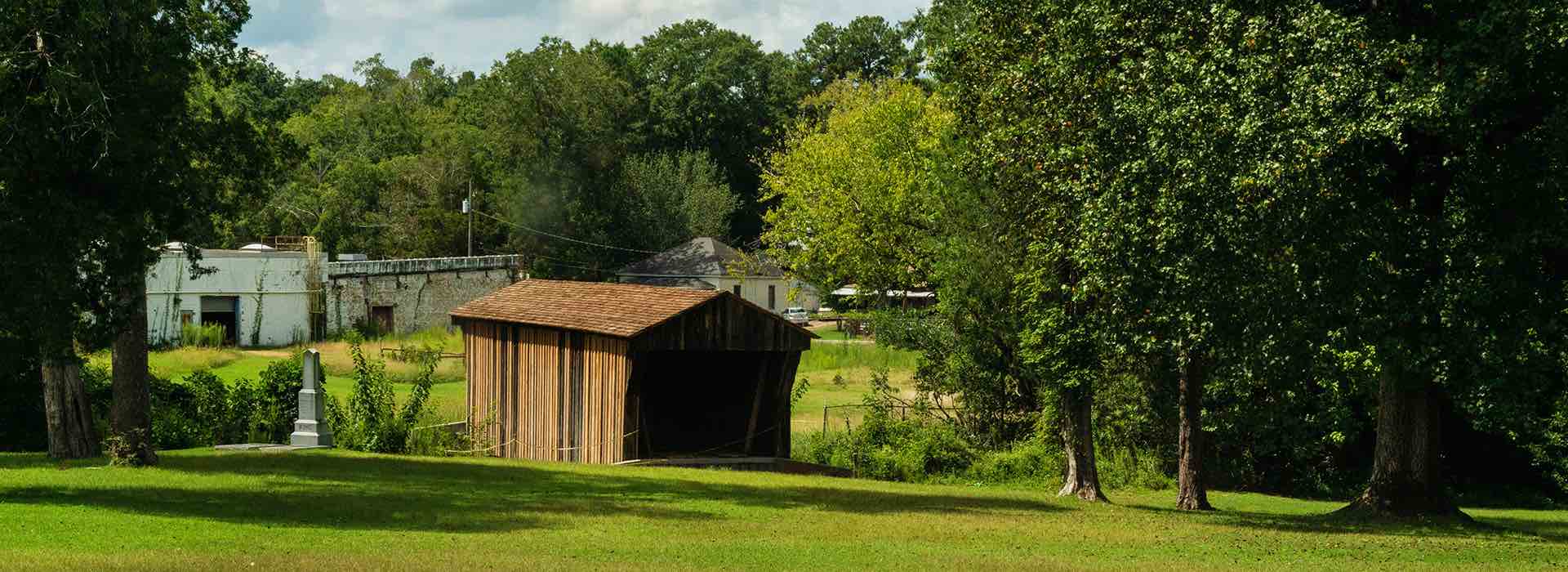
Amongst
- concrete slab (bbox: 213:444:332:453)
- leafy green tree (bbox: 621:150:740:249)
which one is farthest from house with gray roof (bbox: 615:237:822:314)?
concrete slab (bbox: 213:444:332:453)

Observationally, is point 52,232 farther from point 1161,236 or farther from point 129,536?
point 1161,236

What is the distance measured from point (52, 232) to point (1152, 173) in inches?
535

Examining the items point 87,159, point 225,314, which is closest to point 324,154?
point 225,314

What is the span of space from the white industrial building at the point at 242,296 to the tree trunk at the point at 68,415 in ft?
112

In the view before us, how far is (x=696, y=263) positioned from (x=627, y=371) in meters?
53.2

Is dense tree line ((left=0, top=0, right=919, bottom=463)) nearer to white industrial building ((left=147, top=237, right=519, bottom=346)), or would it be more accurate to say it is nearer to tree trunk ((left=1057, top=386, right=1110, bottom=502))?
white industrial building ((left=147, top=237, right=519, bottom=346))

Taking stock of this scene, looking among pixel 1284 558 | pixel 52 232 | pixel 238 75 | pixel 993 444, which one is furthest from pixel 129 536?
pixel 993 444

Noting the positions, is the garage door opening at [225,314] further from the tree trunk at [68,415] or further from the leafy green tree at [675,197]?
the tree trunk at [68,415]

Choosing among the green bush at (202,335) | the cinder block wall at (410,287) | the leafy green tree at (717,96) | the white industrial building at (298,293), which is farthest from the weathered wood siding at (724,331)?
the leafy green tree at (717,96)

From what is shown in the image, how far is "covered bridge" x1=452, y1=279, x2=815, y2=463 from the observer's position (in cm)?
2845

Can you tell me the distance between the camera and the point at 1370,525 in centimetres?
2025

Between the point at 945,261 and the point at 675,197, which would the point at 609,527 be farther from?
the point at 675,197

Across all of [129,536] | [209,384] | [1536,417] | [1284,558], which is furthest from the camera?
A: [209,384]

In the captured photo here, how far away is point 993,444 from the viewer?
1291 inches
